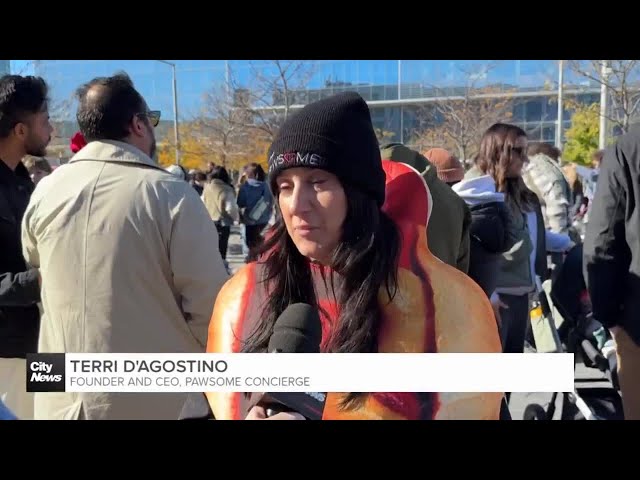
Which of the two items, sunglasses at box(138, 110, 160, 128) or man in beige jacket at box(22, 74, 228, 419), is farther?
sunglasses at box(138, 110, 160, 128)

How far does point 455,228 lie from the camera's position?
2764mm

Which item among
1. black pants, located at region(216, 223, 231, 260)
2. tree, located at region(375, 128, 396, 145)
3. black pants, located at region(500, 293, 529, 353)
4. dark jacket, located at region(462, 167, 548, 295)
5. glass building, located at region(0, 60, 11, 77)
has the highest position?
glass building, located at region(0, 60, 11, 77)

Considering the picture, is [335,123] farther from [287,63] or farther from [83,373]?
[83,373]

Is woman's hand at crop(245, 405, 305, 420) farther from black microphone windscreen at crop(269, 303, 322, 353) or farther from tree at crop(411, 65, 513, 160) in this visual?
tree at crop(411, 65, 513, 160)

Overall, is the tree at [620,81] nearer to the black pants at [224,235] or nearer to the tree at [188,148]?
the tree at [188,148]

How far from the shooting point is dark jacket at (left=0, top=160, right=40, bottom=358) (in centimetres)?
246

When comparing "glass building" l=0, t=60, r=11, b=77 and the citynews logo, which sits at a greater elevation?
"glass building" l=0, t=60, r=11, b=77

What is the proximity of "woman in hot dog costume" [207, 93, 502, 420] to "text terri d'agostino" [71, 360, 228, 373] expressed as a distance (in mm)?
419

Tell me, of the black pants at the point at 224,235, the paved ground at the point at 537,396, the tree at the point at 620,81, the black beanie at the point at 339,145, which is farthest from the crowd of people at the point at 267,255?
the black pants at the point at 224,235

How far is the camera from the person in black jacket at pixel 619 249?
2770 mm

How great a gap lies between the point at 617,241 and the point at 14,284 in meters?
2.34

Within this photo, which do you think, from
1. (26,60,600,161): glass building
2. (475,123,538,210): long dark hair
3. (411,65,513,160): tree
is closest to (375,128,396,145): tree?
(26,60,600,161): glass building
